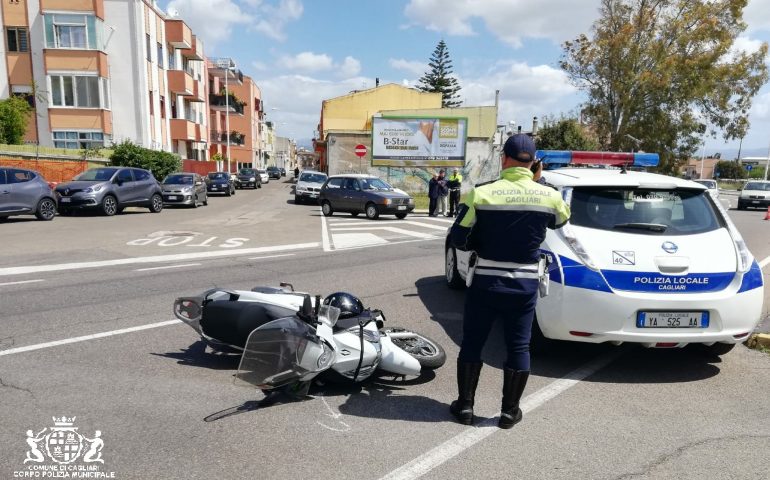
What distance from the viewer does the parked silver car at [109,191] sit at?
17547mm

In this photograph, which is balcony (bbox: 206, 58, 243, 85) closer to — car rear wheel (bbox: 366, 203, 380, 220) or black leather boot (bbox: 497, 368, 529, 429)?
car rear wheel (bbox: 366, 203, 380, 220)

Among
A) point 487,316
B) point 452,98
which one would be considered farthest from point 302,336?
point 452,98

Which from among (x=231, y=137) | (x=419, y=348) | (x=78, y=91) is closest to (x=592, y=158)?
(x=419, y=348)

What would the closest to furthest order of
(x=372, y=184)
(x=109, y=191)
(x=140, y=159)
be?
(x=109, y=191) < (x=372, y=184) < (x=140, y=159)

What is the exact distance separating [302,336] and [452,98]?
7303 cm

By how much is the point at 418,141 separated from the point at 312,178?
7.37 meters

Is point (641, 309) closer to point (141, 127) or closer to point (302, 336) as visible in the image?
point (302, 336)

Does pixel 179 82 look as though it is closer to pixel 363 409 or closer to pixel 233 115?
pixel 233 115

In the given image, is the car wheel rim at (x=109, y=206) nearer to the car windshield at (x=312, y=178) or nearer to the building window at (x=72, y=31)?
the car windshield at (x=312, y=178)

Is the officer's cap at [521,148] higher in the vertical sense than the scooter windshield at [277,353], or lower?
higher

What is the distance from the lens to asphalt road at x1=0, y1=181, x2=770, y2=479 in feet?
10.1

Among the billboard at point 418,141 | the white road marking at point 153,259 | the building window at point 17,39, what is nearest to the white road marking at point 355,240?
the white road marking at point 153,259

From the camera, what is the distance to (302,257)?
1058 cm

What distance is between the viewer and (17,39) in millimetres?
32000
